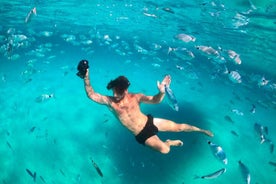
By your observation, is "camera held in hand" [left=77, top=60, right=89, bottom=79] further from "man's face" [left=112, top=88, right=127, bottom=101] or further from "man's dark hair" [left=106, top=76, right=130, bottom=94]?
"man's face" [left=112, top=88, right=127, bottom=101]

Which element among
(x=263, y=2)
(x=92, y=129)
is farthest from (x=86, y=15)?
(x=263, y=2)

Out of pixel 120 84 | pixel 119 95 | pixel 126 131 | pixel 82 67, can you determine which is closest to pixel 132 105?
pixel 119 95

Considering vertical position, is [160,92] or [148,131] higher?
[160,92]

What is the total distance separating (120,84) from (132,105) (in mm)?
1012

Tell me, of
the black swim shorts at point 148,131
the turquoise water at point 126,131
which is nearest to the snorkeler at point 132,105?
the black swim shorts at point 148,131

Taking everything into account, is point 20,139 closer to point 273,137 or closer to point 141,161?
point 141,161

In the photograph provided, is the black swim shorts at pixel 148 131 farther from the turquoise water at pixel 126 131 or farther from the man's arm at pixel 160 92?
the turquoise water at pixel 126 131

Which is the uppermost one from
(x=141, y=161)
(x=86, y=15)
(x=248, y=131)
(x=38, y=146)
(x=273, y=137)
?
(x=86, y=15)

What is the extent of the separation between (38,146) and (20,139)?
83.1 inches

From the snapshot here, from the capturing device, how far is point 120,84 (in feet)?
22.6

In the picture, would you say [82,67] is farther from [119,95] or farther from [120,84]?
[119,95]

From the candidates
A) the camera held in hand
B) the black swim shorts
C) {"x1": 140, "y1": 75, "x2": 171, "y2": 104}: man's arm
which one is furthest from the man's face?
the black swim shorts

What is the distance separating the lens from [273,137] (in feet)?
83.5

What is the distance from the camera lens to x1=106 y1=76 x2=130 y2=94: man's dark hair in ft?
22.3
